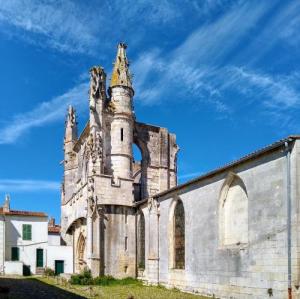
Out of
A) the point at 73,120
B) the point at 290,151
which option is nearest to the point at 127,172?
the point at 73,120

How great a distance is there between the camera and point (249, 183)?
63.6 ft

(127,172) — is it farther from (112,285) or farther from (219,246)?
(219,246)

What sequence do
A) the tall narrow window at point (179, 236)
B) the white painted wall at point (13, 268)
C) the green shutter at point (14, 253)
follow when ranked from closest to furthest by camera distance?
the tall narrow window at point (179, 236), the white painted wall at point (13, 268), the green shutter at point (14, 253)

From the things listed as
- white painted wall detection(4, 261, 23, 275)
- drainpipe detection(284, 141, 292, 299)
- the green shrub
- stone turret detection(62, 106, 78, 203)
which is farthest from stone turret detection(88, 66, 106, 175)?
drainpipe detection(284, 141, 292, 299)

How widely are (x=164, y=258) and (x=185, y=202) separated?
170 inches

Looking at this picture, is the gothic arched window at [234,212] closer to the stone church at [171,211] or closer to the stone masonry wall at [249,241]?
the stone church at [171,211]

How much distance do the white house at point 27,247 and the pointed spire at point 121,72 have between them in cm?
1523

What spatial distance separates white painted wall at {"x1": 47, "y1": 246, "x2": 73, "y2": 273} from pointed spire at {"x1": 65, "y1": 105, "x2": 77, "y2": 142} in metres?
10.6

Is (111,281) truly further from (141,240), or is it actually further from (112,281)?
(141,240)

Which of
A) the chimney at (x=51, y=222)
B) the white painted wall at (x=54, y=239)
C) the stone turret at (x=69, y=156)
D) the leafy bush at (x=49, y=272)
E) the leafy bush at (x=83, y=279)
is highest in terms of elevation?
the stone turret at (x=69, y=156)

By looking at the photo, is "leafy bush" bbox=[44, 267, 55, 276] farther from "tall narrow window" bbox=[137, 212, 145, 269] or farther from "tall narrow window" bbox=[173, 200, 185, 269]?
"tall narrow window" bbox=[173, 200, 185, 269]

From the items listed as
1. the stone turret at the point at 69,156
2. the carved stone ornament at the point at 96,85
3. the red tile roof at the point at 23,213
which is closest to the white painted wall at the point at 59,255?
the red tile roof at the point at 23,213

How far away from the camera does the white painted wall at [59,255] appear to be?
1599 inches

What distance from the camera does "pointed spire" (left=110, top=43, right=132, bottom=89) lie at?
35312 millimetres
